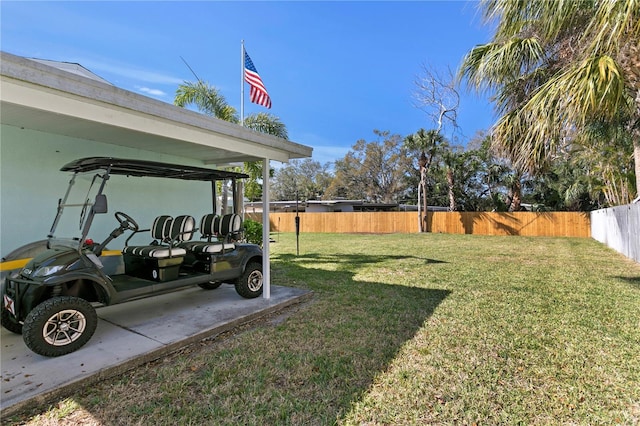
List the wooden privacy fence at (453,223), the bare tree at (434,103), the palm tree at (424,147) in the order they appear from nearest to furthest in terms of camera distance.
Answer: the bare tree at (434,103) → the wooden privacy fence at (453,223) → the palm tree at (424,147)

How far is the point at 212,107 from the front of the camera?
1052 cm

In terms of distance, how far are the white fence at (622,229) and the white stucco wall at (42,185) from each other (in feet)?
34.2

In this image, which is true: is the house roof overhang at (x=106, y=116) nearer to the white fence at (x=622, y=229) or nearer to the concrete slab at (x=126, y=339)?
the concrete slab at (x=126, y=339)

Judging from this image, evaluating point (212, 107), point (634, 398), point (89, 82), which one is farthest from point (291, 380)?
point (212, 107)

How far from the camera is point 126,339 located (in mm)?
3318

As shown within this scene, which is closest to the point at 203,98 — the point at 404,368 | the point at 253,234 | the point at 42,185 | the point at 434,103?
the point at 253,234

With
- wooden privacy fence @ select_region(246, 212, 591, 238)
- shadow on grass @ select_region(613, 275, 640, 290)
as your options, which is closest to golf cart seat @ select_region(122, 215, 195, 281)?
shadow on grass @ select_region(613, 275, 640, 290)

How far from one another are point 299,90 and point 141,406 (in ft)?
48.9

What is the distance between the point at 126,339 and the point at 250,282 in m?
1.79

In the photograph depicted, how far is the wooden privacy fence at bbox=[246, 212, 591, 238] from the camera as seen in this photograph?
→ 1689 centimetres

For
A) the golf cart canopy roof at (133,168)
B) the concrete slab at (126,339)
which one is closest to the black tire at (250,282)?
the concrete slab at (126,339)

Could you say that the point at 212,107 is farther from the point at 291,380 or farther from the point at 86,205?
the point at 291,380

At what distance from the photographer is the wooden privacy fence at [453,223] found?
16891 mm

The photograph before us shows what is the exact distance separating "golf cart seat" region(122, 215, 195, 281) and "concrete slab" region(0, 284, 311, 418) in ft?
1.73
